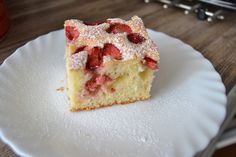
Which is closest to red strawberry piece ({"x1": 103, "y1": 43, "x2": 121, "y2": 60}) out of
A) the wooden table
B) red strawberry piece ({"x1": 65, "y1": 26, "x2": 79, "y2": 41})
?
red strawberry piece ({"x1": 65, "y1": 26, "x2": 79, "y2": 41})

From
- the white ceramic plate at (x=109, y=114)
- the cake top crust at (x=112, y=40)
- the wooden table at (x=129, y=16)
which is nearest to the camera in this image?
the white ceramic plate at (x=109, y=114)

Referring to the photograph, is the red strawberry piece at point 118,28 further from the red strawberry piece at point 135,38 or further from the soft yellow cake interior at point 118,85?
the soft yellow cake interior at point 118,85

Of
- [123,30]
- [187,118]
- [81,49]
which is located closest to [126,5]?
[123,30]

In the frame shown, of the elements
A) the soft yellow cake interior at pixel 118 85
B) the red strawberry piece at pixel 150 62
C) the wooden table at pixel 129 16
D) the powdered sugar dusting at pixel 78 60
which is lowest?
the wooden table at pixel 129 16

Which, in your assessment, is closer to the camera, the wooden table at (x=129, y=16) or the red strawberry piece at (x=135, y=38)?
the red strawberry piece at (x=135, y=38)

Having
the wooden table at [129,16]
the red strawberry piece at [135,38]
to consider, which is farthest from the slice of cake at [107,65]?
the wooden table at [129,16]

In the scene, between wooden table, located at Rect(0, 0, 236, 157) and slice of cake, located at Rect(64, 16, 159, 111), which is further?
wooden table, located at Rect(0, 0, 236, 157)

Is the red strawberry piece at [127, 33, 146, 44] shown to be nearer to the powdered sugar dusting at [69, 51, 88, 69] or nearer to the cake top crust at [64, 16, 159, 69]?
the cake top crust at [64, 16, 159, 69]

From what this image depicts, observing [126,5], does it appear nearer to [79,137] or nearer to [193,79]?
[193,79]
